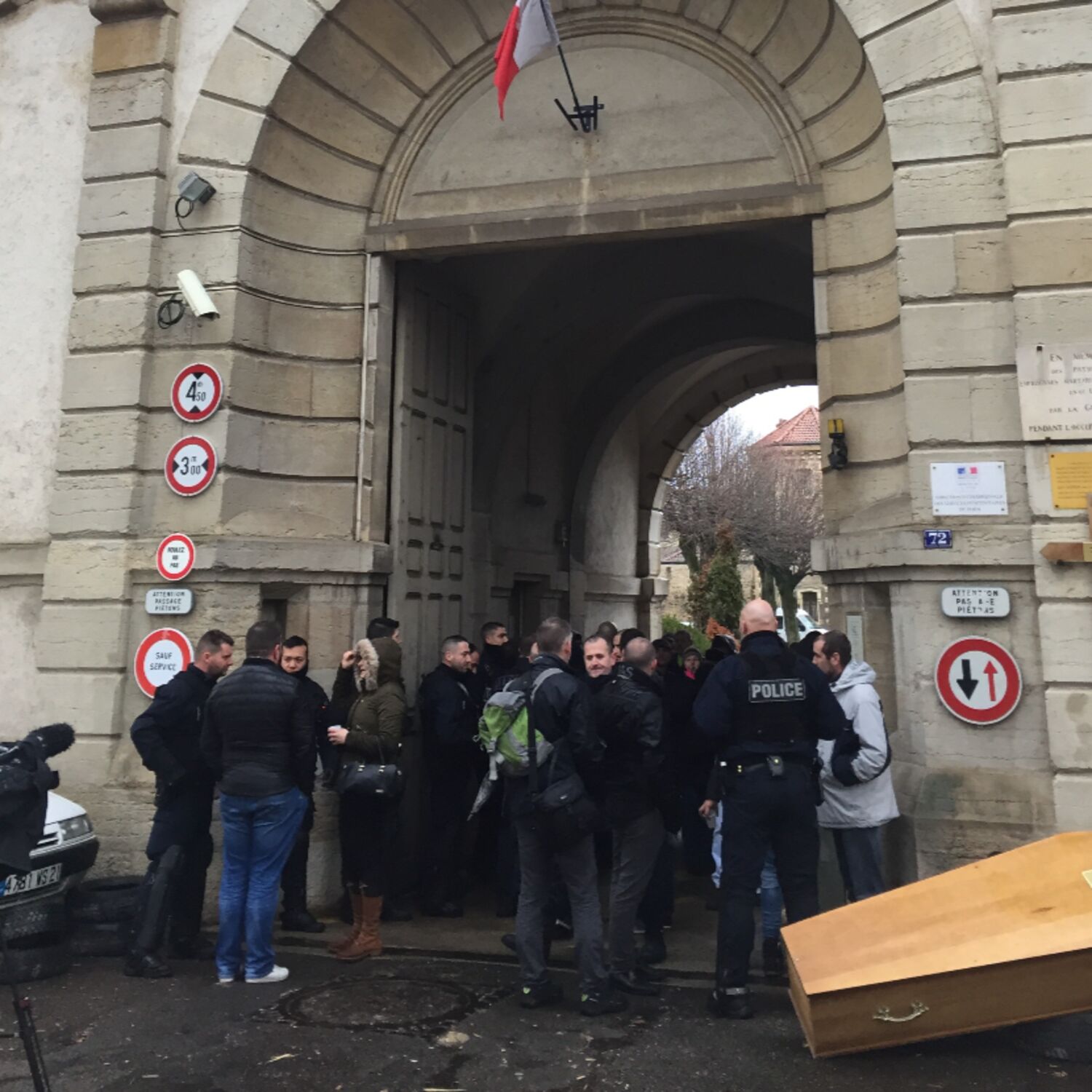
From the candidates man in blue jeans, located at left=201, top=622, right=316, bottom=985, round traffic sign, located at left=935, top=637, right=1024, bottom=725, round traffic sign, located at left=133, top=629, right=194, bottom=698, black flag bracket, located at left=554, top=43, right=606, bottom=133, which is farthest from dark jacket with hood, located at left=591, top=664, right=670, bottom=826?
black flag bracket, located at left=554, top=43, right=606, bottom=133

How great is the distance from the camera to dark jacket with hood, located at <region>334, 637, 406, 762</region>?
5895mm

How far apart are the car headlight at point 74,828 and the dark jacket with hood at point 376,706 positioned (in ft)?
5.51

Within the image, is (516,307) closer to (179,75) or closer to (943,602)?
(179,75)

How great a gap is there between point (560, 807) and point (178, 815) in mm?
2498

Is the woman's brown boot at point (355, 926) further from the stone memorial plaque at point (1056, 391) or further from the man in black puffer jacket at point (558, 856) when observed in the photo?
the stone memorial plaque at point (1056, 391)

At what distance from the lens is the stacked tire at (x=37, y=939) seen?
562 centimetres

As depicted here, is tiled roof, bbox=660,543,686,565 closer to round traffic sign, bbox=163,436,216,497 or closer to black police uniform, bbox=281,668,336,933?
round traffic sign, bbox=163,436,216,497

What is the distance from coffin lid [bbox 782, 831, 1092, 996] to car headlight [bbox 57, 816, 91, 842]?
13.7 feet

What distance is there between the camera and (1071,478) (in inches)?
231

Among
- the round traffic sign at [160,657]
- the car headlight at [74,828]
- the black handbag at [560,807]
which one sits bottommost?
the car headlight at [74,828]

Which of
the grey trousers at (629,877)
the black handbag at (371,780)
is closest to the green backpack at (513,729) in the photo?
the grey trousers at (629,877)

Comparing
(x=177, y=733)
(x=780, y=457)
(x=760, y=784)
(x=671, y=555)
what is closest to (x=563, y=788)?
(x=760, y=784)

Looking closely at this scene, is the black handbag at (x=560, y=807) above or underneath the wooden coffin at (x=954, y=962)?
above

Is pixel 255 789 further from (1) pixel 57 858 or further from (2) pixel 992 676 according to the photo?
(2) pixel 992 676
